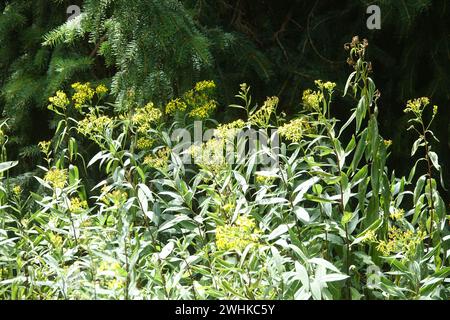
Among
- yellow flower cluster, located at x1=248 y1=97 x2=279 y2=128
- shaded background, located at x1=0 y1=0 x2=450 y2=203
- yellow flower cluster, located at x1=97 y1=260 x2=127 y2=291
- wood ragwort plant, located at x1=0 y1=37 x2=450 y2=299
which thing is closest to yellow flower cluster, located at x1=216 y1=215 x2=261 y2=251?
wood ragwort plant, located at x1=0 y1=37 x2=450 y2=299

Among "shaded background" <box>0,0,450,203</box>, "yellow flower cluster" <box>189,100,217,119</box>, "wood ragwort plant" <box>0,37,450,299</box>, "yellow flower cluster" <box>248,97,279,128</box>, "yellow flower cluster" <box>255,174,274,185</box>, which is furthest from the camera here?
"shaded background" <box>0,0,450,203</box>

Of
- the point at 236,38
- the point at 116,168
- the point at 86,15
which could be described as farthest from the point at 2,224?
the point at 236,38

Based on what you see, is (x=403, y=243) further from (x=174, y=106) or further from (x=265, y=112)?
(x=174, y=106)

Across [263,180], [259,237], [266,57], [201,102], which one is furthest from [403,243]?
[266,57]

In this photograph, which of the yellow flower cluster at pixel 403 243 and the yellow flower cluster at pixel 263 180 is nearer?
the yellow flower cluster at pixel 403 243

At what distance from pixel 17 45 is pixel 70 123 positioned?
1.68ft

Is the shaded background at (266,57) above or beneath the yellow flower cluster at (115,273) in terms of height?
above

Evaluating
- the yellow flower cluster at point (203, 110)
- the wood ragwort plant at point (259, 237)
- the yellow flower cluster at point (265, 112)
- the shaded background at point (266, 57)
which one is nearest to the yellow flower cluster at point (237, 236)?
the wood ragwort plant at point (259, 237)

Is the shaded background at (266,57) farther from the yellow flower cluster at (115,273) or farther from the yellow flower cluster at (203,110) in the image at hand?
the yellow flower cluster at (115,273)

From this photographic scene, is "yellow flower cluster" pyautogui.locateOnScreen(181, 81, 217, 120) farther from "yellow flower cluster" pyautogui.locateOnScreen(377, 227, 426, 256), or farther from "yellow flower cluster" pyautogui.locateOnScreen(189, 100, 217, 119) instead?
"yellow flower cluster" pyautogui.locateOnScreen(377, 227, 426, 256)

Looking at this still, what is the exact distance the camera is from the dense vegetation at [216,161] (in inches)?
85.7

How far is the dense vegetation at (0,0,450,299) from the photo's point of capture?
218 cm

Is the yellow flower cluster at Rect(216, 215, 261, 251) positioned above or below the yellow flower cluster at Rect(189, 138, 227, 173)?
below

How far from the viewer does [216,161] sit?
89.4 inches
